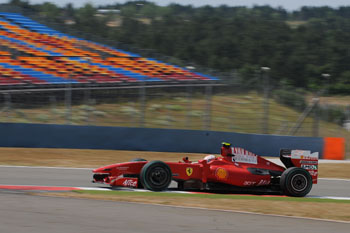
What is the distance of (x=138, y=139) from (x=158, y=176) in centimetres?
922

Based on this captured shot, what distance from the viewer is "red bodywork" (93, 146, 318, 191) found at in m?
9.98

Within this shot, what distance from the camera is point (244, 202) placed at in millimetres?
9367

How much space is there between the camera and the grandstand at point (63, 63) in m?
25.0

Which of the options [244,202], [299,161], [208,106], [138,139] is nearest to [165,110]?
[208,106]

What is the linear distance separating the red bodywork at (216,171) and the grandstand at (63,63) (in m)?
12.3

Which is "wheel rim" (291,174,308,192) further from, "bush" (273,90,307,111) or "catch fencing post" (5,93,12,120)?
"bush" (273,90,307,111)

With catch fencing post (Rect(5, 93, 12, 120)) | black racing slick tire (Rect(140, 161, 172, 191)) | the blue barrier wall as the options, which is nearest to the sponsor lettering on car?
black racing slick tire (Rect(140, 161, 172, 191))

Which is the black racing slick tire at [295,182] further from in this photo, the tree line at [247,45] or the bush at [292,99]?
the tree line at [247,45]

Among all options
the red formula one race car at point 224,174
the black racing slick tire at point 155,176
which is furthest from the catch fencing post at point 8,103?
the black racing slick tire at point 155,176

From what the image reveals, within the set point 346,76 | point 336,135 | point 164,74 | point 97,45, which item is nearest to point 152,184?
point 336,135

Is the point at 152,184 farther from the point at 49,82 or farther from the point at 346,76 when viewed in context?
the point at 346,76

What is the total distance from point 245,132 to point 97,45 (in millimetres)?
16483

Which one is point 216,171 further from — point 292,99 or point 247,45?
point 247,45

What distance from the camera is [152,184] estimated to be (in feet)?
32.6
